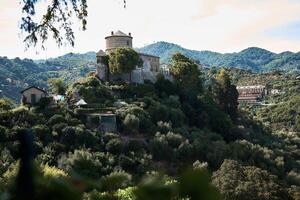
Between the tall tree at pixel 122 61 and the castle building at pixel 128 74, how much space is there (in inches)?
46.6

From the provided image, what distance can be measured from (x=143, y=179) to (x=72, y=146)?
107ft

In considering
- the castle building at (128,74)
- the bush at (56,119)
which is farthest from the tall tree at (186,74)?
the bush at (56,119)

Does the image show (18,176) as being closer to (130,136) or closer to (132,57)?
(130,136)

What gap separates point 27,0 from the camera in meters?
7.71

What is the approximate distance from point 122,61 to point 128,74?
2982 millimetres

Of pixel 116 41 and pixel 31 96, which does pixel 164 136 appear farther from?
pixel 116 41

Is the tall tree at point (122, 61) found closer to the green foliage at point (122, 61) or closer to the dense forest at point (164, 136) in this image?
the green foliage at point (122, 61)

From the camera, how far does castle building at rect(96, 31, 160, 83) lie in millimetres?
48938

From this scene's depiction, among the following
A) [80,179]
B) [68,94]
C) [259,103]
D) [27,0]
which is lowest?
[259,103]

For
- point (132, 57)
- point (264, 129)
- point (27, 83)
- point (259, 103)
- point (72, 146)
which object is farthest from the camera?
point (27, 83)

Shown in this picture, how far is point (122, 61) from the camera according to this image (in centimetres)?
4675

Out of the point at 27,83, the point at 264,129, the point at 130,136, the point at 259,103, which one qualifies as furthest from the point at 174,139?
the point at 27,83

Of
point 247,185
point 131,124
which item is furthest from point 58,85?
point 247,185

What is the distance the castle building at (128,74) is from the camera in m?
48.9
